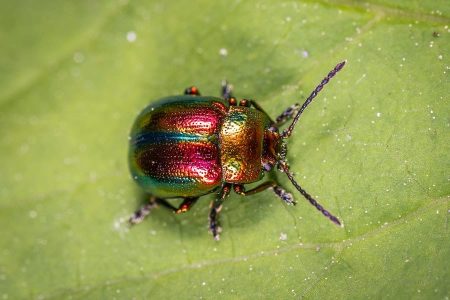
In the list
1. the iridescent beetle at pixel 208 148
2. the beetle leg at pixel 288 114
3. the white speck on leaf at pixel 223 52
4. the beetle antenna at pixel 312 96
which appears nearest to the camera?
the beetle antenna at pixel 312 96

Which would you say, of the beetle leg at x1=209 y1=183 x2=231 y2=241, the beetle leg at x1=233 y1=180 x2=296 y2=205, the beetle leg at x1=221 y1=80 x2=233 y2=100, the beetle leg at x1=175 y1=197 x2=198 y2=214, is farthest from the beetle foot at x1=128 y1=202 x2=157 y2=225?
the beetle leg at x1=221 y1=80 x2=233 y2=100

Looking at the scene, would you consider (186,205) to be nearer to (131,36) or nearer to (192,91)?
(192,91)

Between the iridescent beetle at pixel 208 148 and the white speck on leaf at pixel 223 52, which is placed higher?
the white speck on leaf at pixel 223 52

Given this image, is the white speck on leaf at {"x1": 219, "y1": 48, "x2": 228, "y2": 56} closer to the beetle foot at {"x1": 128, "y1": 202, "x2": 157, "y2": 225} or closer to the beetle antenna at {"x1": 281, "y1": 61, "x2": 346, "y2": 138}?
the beetle antenna at {"x1": 281, "y1": 61, "x2": 346, "y2": 138}

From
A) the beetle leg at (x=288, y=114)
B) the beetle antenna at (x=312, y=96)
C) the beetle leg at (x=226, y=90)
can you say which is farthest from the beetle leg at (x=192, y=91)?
the beetle antenna at (x=312, y=96)

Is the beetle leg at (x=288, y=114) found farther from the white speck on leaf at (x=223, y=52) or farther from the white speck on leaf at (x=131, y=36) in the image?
the white speck on leaf at (x=131, y=36)
